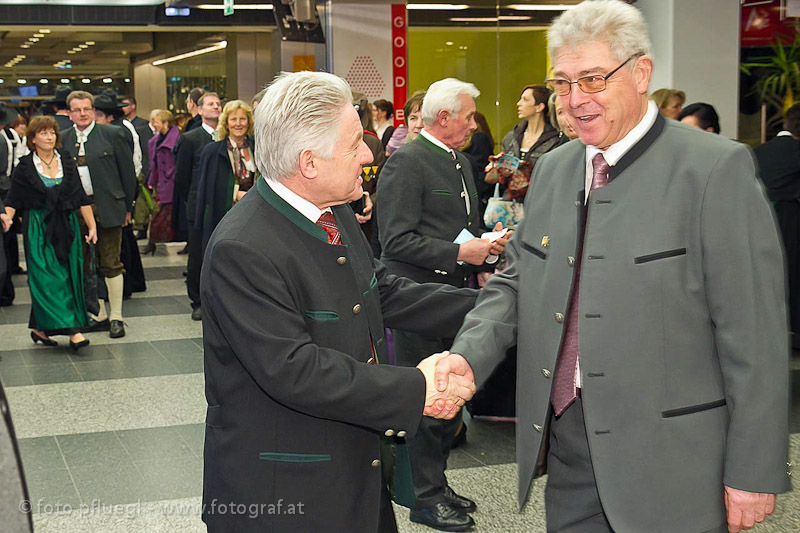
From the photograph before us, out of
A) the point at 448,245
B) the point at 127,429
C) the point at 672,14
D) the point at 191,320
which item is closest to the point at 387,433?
the point at 448,245

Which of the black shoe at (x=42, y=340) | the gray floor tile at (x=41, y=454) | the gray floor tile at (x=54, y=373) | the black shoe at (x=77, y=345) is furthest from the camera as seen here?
the black shoe at (x=42, y=340)

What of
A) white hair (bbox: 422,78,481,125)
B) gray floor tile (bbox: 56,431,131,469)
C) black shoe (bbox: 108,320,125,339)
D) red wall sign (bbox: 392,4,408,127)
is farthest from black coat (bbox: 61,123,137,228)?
red wall sign (bbox: 392,4,408,127)

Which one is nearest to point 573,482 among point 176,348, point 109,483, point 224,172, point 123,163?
point 109,483

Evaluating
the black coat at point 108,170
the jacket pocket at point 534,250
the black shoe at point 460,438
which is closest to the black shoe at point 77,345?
the black coat at point 108,170

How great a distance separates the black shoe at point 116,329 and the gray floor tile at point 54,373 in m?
0.93

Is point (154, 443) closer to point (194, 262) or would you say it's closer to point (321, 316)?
point (321, 316)

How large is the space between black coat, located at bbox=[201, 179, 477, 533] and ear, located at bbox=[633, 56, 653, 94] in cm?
80

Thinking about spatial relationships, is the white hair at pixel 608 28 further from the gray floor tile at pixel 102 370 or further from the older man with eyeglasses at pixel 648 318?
the gray floor tile at pixel 102 370

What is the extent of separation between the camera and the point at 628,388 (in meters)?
2.23

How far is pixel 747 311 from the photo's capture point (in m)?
2.10

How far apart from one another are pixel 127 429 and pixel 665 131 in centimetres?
413

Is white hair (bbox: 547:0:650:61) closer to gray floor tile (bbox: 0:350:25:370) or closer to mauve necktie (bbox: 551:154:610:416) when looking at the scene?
mauve necktie (bbox: 551:154:610:416)

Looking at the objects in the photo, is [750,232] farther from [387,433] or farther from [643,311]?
[387,433]

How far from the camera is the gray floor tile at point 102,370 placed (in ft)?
22.9
